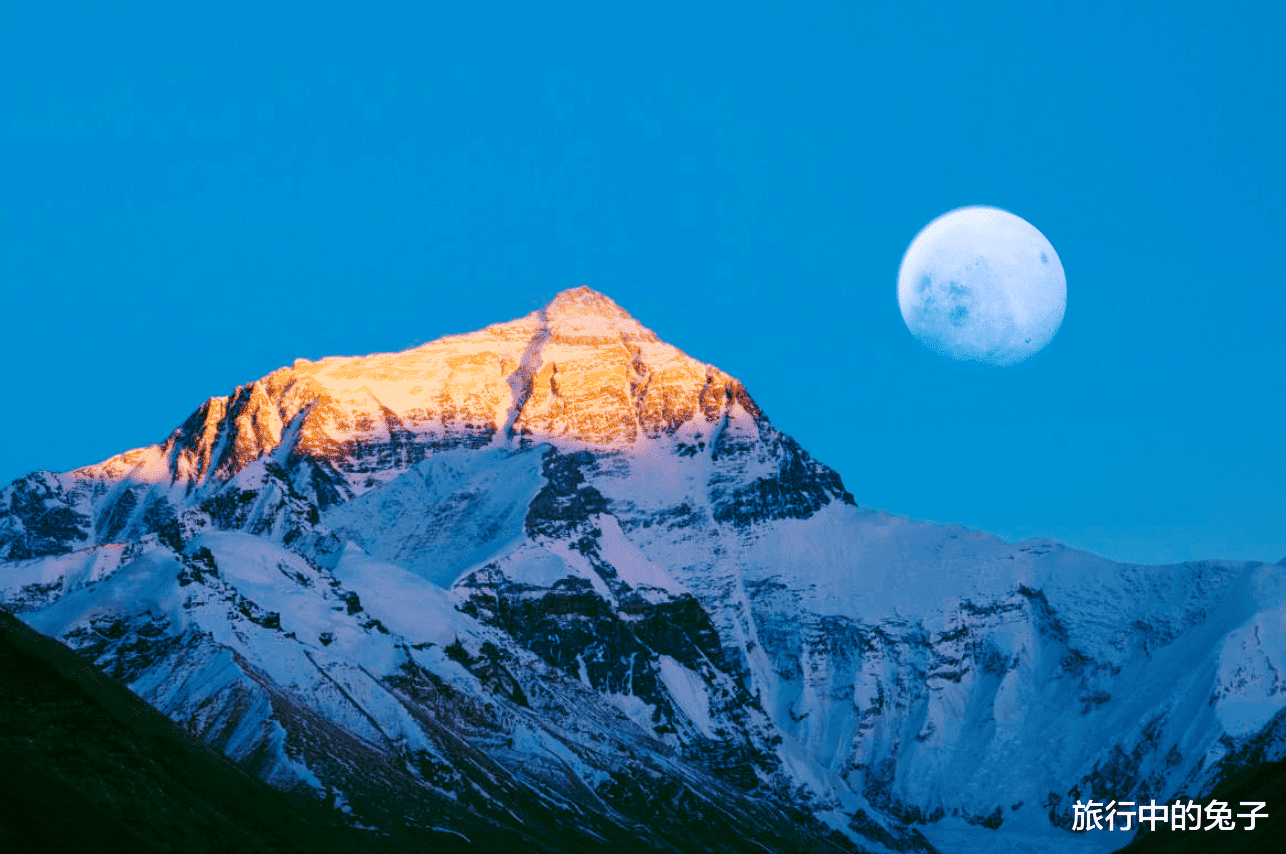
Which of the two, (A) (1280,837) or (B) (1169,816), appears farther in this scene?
(B) (1169,816)

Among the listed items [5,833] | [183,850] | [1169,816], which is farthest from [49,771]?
[1169,816]

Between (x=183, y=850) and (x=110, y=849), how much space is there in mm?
14387

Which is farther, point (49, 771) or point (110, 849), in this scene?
point (49, 771)

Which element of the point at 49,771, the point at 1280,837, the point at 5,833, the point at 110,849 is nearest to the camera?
the point at 1280,837

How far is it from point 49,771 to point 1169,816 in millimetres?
98166

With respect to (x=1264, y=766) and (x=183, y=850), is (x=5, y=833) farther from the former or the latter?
(x=1264, y=766)

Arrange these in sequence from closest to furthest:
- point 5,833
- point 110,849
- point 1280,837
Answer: point 1280,837 < point 5,833 < point 110,849

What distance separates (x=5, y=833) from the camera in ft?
556

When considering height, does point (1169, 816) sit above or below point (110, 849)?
above

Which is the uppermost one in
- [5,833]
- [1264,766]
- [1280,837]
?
[1264,766]

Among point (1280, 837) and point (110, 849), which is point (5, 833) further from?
point (1280, 837)

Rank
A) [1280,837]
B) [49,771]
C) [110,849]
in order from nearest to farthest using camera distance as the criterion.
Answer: [1280,837] → [110,849] → [49,771]

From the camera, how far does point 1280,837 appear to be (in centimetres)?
15575

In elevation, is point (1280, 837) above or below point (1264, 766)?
below
